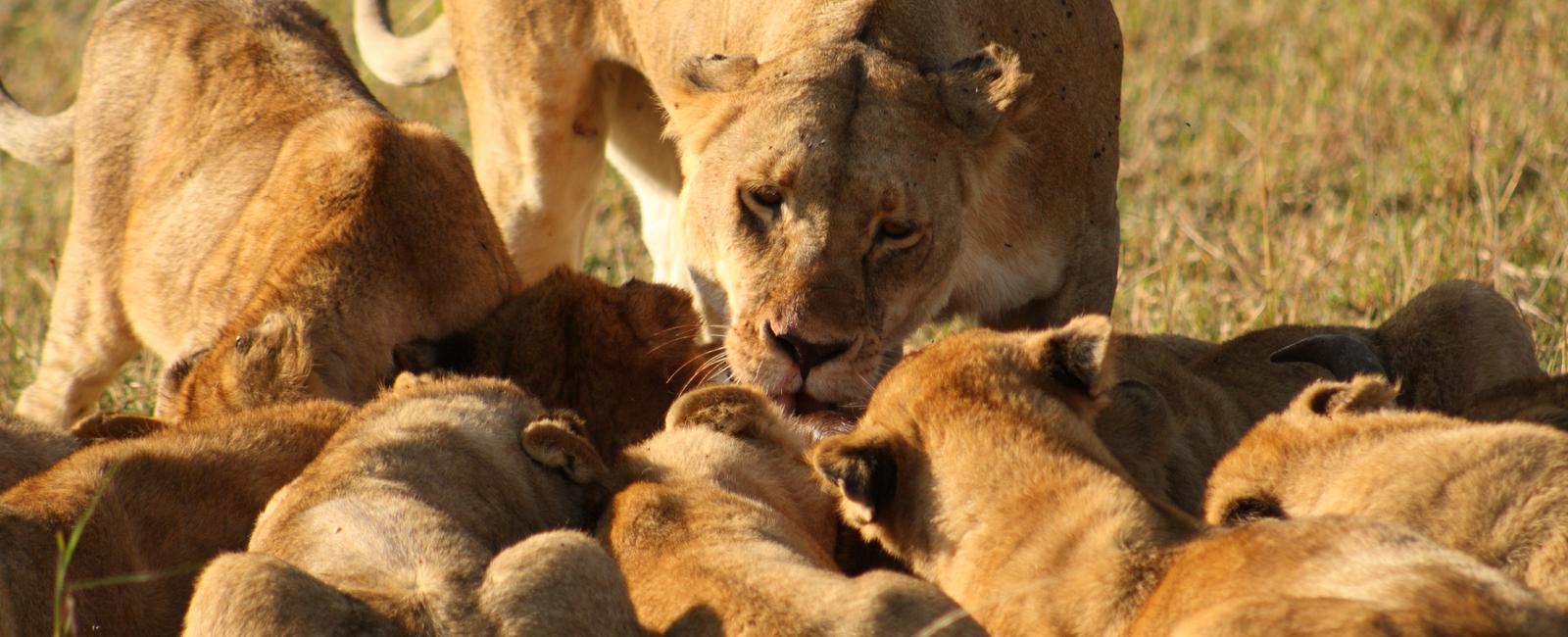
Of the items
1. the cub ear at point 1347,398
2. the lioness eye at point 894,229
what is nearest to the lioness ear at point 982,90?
the lioness eye at point 894,229

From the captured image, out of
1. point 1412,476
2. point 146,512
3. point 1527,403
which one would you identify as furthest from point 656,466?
point 1527,403

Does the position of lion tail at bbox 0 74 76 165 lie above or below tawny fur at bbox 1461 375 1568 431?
below

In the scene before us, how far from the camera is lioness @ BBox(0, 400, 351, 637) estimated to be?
10.8 feet

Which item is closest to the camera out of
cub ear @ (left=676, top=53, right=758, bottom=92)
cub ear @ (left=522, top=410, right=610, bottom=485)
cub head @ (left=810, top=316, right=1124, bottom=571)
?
cub head @ (left=810, top=316, right=1124, bottom=571)

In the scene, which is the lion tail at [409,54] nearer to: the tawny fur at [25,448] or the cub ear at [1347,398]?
the tawny fur at [25,448]

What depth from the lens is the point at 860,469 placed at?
3.45 metres

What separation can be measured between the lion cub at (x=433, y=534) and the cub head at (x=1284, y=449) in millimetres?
1175

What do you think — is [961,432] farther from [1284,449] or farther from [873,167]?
[873,167]

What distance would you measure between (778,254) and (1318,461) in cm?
145

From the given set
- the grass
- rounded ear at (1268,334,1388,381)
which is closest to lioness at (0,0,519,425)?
the grass

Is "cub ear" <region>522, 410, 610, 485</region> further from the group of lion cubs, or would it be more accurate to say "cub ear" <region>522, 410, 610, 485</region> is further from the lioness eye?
the lioness eye

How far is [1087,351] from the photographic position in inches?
142

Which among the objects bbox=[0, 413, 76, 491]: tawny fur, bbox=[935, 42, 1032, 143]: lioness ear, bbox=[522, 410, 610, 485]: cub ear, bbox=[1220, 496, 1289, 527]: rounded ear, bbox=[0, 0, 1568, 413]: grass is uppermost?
bbox=[935, 42, 1032, 143]: lioness ear

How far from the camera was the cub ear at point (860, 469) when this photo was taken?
3.46 m
